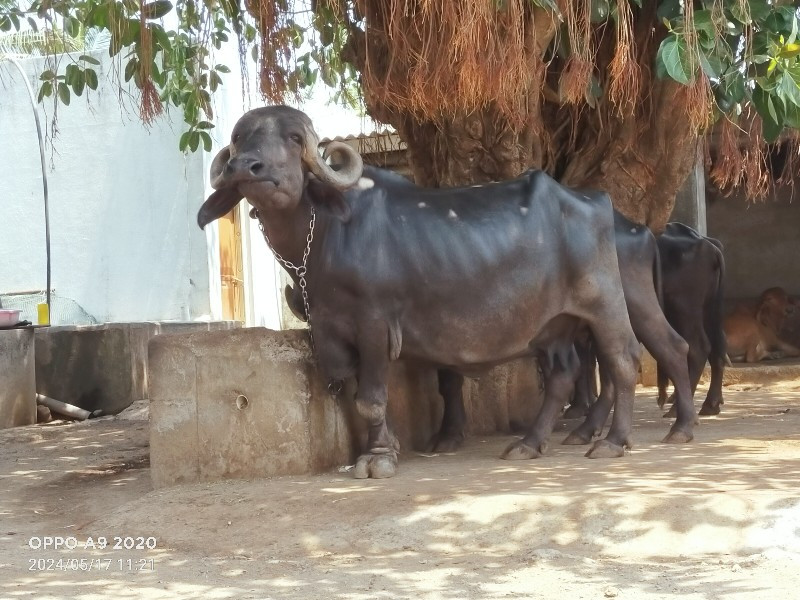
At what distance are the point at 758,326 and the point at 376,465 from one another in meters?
9.04

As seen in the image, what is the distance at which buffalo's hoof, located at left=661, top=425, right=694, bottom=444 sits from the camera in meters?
7.33

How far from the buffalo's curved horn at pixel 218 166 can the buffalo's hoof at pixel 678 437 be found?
3.38 metres

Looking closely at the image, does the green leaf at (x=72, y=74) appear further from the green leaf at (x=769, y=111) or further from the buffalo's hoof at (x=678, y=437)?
the buffalo's hoof at (x=678, y=437)

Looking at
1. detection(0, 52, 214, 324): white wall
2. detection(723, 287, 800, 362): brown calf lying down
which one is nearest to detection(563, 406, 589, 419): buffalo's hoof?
detection(723, 287, 800, 362): brown calf lying down

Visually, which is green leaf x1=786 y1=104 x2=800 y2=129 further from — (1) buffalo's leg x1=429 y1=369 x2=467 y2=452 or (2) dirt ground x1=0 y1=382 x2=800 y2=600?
(1) buffalo's leg x1=429 y1=369 x2=467 y2=452

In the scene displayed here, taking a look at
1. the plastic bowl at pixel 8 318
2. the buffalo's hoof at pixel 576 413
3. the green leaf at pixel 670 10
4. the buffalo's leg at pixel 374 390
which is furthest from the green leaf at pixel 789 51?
the plastic bowl at pixel 8 318

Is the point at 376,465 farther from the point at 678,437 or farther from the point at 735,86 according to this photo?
the point at 735,86

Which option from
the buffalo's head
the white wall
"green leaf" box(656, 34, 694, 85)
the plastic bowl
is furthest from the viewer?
the white wall

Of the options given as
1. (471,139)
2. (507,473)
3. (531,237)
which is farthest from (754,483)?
(471,139)

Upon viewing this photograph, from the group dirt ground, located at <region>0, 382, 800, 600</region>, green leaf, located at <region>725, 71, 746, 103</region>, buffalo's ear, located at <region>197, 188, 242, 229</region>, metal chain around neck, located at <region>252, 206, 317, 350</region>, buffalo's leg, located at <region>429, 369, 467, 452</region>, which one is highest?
green leaf, located at <region>725, 71, 746, 103</region>

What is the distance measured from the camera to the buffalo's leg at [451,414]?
7402 mm

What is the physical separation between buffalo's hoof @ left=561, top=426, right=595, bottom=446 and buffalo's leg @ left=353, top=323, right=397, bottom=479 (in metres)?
1.60

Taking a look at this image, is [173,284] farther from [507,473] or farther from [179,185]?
[507,473]

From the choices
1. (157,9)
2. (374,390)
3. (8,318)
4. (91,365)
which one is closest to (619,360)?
(374,390)
